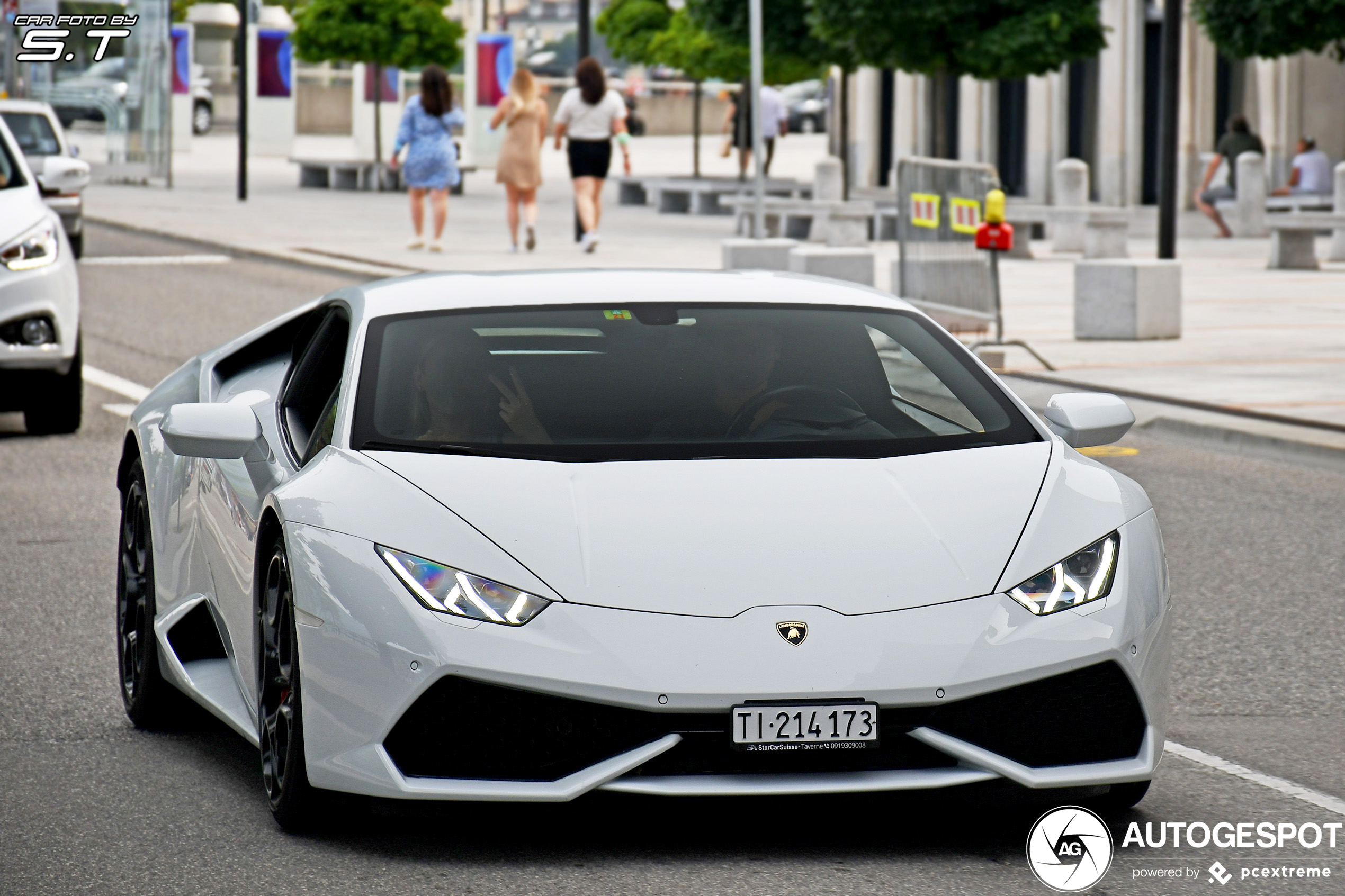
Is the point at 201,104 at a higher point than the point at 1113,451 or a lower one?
higher

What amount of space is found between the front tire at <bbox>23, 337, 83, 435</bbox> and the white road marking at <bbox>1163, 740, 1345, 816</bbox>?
7368 millimetres

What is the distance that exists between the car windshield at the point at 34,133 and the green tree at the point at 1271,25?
508 inches

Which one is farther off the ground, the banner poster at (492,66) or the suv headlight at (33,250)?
the banner poster at (492,66)

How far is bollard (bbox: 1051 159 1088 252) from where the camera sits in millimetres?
28109

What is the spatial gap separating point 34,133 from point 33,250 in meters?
15.6

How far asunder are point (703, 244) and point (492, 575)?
23.0 meters

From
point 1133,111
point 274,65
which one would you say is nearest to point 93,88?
point 274,65

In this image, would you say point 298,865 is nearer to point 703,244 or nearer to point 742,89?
point 703,244

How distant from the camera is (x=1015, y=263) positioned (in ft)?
85.5

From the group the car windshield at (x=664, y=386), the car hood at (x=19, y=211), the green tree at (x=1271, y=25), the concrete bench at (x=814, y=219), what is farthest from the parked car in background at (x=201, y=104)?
the car windshield at (x=664, y=386)

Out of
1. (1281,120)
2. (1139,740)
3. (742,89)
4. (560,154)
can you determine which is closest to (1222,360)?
(1139,740)

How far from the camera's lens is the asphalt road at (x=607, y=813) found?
439 cm

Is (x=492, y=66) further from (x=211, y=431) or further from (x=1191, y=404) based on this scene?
(x=211, y=431)

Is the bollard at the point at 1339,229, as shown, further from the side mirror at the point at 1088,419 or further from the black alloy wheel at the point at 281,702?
the black alloy wheel at the point at 281,702
